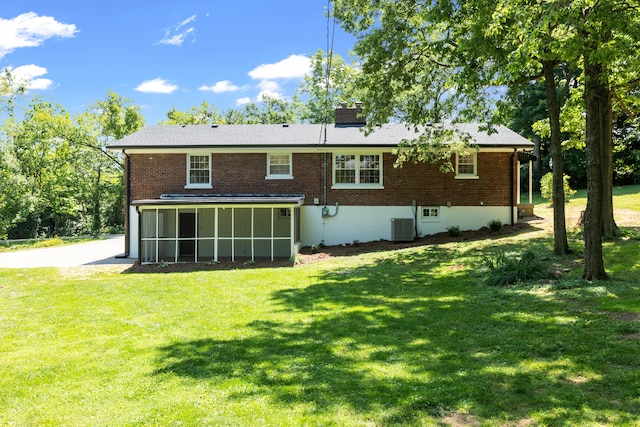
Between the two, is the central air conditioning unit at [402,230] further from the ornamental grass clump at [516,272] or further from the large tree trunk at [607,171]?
the ornamental grass clump at [516,272]

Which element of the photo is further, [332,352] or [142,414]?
[332,352]

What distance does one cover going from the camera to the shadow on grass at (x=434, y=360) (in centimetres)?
386

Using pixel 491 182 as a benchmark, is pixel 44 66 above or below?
above

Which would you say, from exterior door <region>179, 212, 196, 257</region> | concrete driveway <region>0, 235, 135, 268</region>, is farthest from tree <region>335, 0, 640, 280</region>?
concrete driveway <region>0, 235, 135, 268</region>

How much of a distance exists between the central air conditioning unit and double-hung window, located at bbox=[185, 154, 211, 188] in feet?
27.8

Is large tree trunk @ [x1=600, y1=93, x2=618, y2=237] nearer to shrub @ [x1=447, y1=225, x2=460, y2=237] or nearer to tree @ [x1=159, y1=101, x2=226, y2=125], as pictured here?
shrub @ [x1=447, y1=225, x2=460, y2=237]

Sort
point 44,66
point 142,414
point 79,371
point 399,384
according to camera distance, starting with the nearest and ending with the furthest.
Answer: point 142,414 < point 399,384 < point 79,371 < point 44,66

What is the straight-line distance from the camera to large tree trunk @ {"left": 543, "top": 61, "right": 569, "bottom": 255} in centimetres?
1204

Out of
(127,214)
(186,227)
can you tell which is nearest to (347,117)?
(186,227)

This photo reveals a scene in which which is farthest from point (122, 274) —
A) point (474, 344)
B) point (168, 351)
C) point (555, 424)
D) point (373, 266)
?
point (555, 424)

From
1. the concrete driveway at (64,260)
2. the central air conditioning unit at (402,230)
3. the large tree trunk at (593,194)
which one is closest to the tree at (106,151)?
the concrete driveway at (64,260)

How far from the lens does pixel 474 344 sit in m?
5.64

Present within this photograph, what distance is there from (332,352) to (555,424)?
2.75m

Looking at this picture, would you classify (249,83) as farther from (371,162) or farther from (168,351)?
(168,351)
